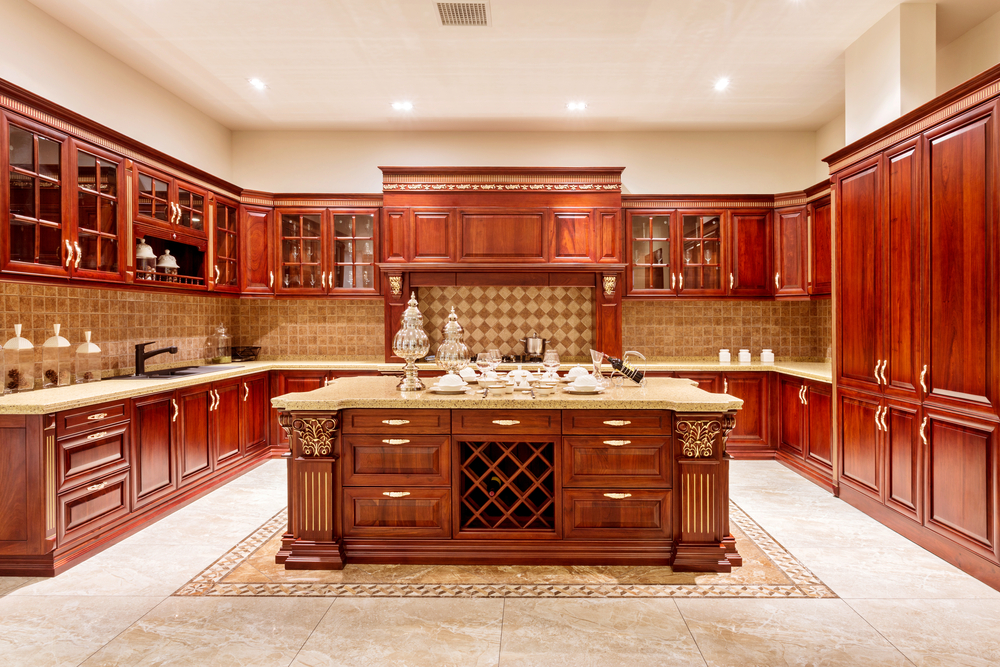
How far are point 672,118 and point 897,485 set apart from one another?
3805 mm

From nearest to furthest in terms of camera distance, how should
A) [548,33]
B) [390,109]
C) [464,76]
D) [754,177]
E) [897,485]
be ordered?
[897,485] < [548,33] < [464,76] < [390,109] < [754,177]

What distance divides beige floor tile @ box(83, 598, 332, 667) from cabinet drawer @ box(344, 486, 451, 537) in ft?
1.48

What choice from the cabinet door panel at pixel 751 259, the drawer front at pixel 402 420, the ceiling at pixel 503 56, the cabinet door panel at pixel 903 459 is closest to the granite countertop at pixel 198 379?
the drawer front at pixel 402 420

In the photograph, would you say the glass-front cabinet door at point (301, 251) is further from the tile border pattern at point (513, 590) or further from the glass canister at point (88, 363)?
the tile border pattern at point (513, 590)

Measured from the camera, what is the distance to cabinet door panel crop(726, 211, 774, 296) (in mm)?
5617

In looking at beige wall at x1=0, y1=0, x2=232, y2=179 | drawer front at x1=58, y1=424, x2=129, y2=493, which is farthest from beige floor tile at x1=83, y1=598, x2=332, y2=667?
beige wall at x1=0, y1=0, x2=232, y2=179

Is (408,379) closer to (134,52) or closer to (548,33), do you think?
(548,33)

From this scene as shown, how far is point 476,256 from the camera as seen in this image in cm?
541

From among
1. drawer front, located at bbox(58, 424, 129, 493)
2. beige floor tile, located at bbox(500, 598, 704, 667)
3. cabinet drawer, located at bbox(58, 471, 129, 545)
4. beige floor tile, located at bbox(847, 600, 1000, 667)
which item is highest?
drawer front, located at bbox(58, 424, 129, 493)

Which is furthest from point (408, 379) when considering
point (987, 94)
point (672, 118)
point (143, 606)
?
point (672, 118)

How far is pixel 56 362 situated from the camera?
368cm

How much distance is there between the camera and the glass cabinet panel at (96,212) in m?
3.43

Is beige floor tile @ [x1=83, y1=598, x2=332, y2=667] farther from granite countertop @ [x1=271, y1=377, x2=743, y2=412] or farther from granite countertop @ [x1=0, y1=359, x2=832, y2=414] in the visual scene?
granite countertop @ [x1=0, y1=359, x2=832, y2=414]

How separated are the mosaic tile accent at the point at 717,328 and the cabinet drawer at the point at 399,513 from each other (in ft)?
11.7
